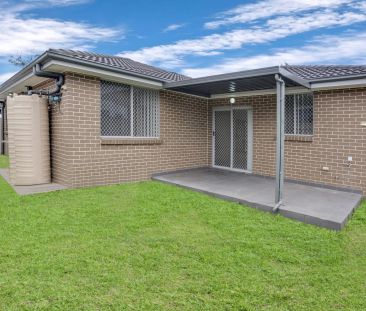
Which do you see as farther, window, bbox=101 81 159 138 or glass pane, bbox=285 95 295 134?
glass pane, bbox=285 95 295 134

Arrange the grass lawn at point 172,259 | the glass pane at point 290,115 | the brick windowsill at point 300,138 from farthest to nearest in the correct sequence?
the glass pane at point 290,115, the brick windowsill at point 300,138, the grass lawn at point 172,259

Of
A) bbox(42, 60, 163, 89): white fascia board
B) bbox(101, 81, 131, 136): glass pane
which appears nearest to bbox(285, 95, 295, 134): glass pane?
bbox(42, 60, 163, 89): white fascia board

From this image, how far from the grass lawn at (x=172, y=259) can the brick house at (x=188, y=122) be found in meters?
1.94

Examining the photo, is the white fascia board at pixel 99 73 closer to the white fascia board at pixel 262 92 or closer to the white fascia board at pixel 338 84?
the white fascia board at pixel 262 92

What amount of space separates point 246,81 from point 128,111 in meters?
3.33

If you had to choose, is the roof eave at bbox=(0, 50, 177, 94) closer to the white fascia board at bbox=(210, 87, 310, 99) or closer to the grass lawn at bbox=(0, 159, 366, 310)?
the white fascia board at bbox=(210, 87, 310, 99)

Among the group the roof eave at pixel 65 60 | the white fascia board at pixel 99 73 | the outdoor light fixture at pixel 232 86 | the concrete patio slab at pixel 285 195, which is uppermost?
the roof eave at pixel 65 60

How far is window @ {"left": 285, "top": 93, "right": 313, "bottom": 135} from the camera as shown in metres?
7.85

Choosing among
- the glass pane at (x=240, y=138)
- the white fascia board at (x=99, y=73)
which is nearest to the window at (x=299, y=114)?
the glass pane at (x=240, y=138)

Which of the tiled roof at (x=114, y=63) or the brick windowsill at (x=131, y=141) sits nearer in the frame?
the tiled roof at (x=114, y=63)

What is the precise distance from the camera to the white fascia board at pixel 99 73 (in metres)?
6.40

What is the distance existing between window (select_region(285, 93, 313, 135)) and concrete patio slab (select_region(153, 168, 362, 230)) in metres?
1.52

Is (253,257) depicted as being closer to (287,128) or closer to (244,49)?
(287,128)

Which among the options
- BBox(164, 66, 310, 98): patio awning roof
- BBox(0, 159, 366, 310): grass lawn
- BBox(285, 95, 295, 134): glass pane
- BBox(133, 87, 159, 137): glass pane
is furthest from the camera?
BBox(133, 87, 159, 137): glass pane
